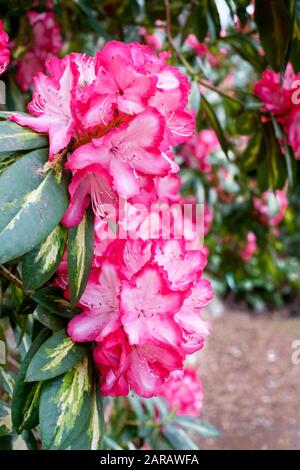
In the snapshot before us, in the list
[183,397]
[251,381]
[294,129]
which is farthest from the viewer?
[251,381]

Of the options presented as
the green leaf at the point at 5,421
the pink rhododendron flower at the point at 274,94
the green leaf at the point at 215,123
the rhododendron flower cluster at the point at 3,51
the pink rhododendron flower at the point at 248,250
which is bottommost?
the pink rhododendron flower at the point at 248,250

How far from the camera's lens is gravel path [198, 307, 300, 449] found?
3270mm

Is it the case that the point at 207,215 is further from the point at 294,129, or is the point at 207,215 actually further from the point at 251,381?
the point at 251,381

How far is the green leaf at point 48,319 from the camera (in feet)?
1.86

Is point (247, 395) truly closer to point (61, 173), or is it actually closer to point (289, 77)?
point (289, 77)

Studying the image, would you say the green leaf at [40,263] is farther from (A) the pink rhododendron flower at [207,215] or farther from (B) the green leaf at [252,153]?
(A) the pink rhododendron flower at [207,215]

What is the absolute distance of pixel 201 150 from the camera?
2041mm

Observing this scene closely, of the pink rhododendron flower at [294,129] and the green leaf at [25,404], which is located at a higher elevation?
the pink rhododendron flower at [294,129]

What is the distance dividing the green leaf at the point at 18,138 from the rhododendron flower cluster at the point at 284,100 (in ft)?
1.61

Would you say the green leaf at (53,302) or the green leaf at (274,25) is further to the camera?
the green leaf at (274,25)

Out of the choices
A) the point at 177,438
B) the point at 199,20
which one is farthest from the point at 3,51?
the point at 177,438

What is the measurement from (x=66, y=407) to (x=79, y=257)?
0.42 ft

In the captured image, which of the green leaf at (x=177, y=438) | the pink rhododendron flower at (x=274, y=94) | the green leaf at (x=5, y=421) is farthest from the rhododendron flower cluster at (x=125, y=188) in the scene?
the green leaf at (x=177, y=438)

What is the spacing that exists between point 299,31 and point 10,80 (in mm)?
465
